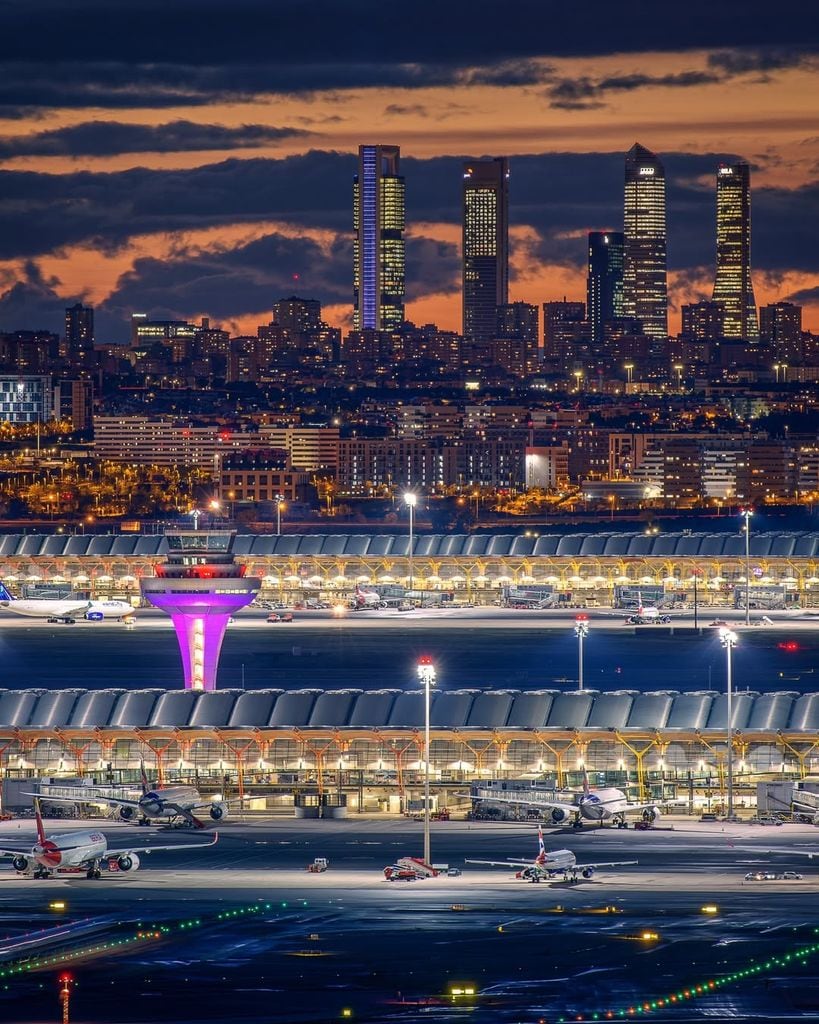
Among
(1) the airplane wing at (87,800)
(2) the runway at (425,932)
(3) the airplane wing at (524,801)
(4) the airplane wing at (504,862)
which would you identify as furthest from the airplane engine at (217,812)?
(4) the airplane wing at (504,862)

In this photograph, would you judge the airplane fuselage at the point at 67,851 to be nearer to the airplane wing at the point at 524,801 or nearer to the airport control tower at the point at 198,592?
the airplane wing at the point at 524,801

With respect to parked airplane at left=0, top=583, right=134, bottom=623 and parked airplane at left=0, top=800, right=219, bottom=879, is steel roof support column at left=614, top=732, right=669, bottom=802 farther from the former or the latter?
parked airplane at left=0, top=583, right=134, bottom=623

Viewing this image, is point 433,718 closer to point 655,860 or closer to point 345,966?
point 655,860

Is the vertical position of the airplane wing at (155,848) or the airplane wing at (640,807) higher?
the airplane wing at (640,807)

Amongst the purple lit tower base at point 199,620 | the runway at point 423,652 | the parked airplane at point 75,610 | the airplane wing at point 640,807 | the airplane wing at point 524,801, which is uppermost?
the purple lit tower base at point 199,620

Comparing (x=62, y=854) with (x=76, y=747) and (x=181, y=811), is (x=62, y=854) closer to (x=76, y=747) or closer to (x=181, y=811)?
(x=181, y=811)

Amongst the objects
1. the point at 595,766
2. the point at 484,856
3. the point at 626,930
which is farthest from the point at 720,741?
the point at 626,930

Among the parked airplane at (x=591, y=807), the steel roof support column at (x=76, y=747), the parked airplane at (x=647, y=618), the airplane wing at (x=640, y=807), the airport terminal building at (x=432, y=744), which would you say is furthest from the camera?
the parked airplane at (x=647, y=618)
